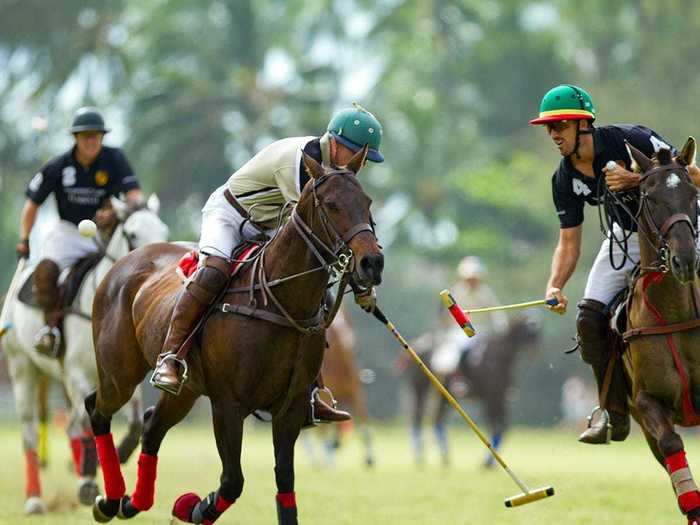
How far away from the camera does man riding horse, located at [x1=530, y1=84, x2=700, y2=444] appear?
859cm

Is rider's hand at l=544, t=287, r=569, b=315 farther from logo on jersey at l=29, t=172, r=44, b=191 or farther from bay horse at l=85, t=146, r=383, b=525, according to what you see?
logo on jersey at l=29, t=172, r=44, b=191

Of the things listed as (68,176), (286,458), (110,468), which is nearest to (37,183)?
(68,176)

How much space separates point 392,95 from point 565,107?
45285mm

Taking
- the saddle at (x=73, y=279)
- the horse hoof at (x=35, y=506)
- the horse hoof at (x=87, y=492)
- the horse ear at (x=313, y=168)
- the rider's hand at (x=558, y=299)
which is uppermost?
the horse ear at (x=313, y=168)

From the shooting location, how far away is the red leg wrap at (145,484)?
9266mm

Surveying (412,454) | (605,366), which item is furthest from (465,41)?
(605,366)

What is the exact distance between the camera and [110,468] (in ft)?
31.5

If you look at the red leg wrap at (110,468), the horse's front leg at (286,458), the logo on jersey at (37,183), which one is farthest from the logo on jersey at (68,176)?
the horse's front leg at (286,458)

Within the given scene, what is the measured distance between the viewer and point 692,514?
7.77 m

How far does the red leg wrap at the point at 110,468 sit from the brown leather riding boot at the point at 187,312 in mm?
1560

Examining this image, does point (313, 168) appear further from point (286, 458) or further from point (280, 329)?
point (286, 458)

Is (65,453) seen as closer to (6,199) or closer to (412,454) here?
(412,454)

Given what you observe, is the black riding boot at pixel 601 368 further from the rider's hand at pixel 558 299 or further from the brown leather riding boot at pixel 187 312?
the brown leather riding boot at pixel 187 312

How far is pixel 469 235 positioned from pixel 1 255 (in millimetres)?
15882
